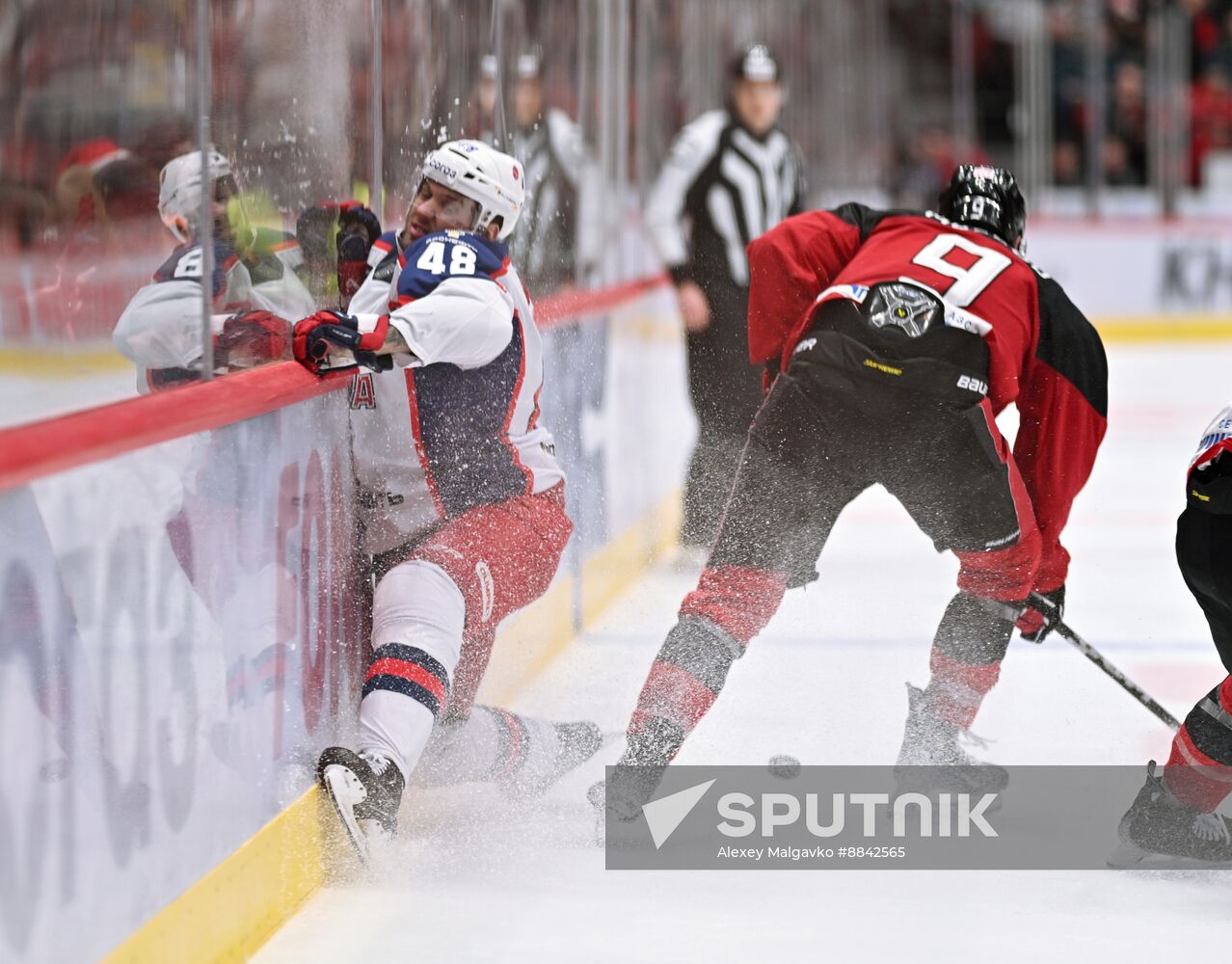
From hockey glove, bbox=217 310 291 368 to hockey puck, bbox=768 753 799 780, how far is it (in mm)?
1052

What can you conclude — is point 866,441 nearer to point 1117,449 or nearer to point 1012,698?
point 1012,698

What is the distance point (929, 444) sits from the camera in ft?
10.3

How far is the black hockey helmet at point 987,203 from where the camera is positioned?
332 cm

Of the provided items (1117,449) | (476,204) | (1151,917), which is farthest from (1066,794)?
(1117,449)

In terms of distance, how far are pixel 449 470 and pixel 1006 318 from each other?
96 cm

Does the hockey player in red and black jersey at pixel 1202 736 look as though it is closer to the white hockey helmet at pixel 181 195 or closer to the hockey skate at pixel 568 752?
the hockey skate at pixel 568 752

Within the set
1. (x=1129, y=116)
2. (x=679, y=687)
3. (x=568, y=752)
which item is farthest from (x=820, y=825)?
(x=1129, y=116)

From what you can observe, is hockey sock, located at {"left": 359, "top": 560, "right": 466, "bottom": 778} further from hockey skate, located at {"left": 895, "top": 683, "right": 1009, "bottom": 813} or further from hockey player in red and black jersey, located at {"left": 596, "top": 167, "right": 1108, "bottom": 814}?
hockey skate, located at {"left": 895, "top": 683, "right": 1009, "bottom": 813}

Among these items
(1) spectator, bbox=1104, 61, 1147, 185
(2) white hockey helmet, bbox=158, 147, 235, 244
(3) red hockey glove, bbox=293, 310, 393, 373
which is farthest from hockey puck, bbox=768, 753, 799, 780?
(1) spectator, bbox=1104, 61, 1147, 185

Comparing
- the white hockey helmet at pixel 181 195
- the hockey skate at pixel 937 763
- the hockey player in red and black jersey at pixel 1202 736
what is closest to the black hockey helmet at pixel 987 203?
the hockey player in red and black jersey at pixel 1202 736

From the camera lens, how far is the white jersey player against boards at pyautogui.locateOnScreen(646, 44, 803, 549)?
590 centimetres

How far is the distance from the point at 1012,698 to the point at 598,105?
8.00 feet

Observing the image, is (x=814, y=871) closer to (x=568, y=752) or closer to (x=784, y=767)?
(x=784, y=767)

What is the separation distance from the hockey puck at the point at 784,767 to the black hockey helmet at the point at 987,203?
0.98 metres
